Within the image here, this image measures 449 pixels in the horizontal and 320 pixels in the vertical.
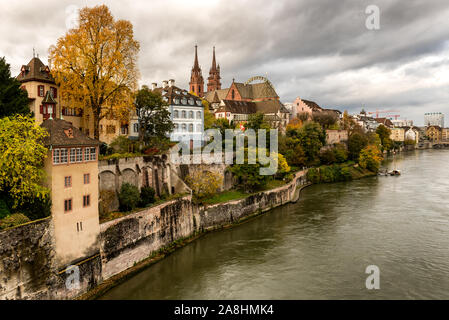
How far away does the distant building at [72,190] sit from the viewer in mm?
17484

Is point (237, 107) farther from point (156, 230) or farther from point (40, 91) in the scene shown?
point (156, 230)

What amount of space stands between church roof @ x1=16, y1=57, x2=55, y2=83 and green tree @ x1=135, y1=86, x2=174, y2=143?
8.76 meters

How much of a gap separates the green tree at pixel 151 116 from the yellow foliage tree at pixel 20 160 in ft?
52.5

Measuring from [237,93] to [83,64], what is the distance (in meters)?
63.5

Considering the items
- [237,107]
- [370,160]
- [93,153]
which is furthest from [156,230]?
[237,107]

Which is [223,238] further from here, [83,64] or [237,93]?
[237,93]

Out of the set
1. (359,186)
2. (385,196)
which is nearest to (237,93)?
(359,186)

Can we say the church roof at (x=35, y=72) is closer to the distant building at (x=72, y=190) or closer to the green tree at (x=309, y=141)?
the distant building at (x=72, y=190)

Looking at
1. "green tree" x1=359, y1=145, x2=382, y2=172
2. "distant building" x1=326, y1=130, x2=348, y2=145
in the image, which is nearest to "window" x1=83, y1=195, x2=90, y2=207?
"green tree" x1=359, y1=145, x2=382, y2=172

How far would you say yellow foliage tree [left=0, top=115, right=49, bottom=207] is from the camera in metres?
16.1

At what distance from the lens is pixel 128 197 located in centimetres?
2419

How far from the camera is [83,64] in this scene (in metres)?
25.9

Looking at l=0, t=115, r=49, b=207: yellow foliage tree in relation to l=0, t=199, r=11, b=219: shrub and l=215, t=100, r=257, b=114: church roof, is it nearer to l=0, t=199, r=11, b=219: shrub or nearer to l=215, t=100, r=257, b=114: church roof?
l=0, t=199, r=11, b=219: shrub

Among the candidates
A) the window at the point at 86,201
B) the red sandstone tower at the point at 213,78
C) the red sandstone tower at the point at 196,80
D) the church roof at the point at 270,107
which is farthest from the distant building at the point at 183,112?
the red sandstone tower at the point at 213,78
